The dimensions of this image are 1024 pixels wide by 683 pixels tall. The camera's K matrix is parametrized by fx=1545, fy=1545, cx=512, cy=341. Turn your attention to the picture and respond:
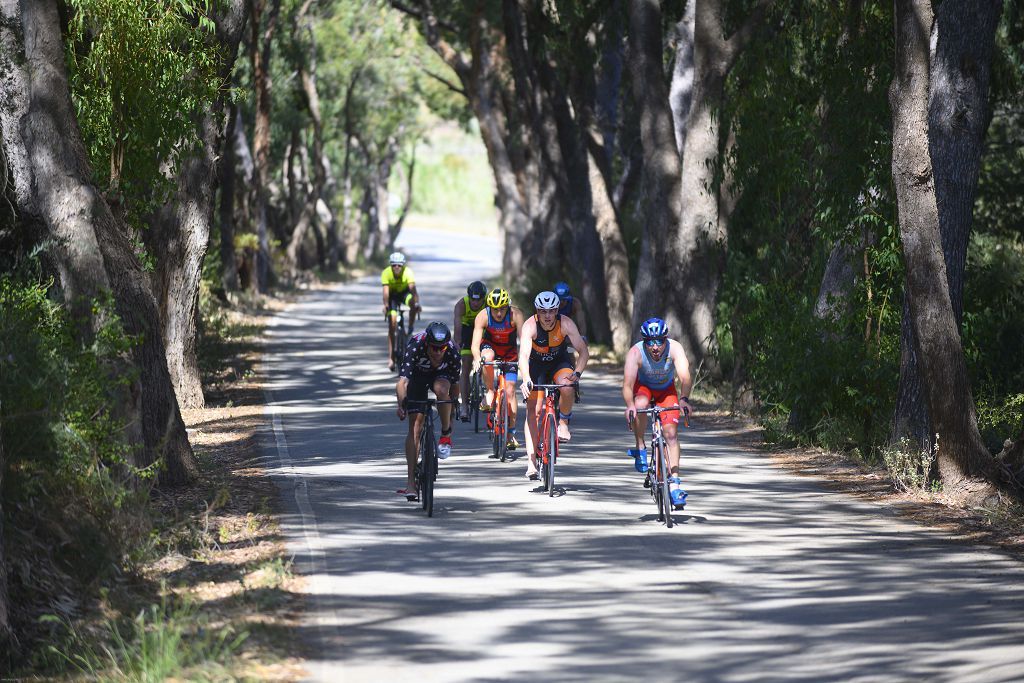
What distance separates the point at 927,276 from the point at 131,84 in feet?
27.5

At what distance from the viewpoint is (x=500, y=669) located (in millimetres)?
7953

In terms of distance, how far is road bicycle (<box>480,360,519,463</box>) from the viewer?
51.7 ft

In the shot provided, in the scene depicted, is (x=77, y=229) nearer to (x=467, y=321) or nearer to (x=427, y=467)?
(x=427, y=467)

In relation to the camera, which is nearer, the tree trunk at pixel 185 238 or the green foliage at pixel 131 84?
the green foliage at pixel 131 84

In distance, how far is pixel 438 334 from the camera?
41.8 feet

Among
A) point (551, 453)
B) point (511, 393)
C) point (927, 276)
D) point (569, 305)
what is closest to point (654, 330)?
point (551, 453)

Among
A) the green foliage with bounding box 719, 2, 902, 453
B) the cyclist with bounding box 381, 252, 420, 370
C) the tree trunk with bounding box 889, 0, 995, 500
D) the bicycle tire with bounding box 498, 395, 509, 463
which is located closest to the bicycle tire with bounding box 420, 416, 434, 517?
the bicycle tire with bounding box 498, 395, 509, 463

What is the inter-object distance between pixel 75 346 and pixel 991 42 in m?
8.63

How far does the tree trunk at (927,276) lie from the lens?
45.1 feet

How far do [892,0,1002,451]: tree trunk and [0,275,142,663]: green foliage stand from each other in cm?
748

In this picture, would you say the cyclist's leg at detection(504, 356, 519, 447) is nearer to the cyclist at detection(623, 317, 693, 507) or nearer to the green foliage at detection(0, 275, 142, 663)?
the cyclist at detection(623, 317, 693, 507)

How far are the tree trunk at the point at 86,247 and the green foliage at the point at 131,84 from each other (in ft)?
6.50

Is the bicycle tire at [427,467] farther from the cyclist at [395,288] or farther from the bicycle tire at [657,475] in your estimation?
the cyclist at [395,288]

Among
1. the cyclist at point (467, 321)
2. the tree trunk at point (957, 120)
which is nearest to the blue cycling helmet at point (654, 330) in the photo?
the tree trunk at point (957, 120)
